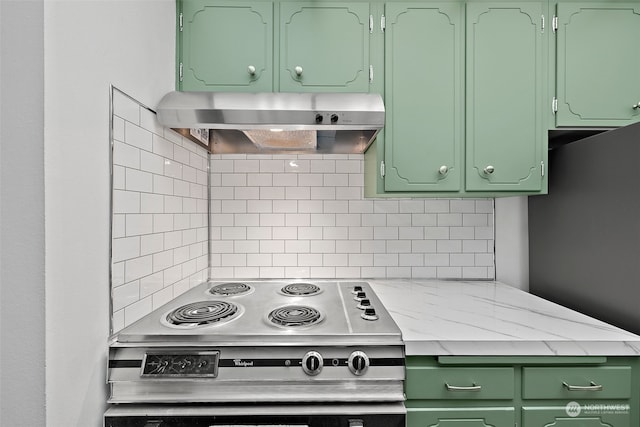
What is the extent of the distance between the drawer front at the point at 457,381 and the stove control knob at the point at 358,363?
0.52ft

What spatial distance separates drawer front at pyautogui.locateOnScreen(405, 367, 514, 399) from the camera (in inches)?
43.3

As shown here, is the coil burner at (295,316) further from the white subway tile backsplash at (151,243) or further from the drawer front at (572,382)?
the drawer front at (572,382)

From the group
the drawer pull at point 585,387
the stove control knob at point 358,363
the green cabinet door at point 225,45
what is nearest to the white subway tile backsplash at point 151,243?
the green cabinet door at point 225,45

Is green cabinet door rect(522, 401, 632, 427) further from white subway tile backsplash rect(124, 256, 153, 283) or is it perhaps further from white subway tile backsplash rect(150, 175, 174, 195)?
white subway tile backsplash rect(150, 175, 174, 195)

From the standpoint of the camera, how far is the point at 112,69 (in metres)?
1.08

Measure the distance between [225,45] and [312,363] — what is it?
4.75 feet

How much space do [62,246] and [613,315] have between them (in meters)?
1.97

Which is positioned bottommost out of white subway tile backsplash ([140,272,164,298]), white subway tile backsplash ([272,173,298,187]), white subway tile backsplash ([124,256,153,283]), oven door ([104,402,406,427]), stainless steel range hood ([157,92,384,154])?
oven door ([104,402,406,427])

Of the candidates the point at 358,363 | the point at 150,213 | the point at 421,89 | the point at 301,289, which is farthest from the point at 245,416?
the point at 421,89

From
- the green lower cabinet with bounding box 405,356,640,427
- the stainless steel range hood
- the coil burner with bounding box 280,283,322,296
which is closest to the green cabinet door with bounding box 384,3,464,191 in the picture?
the stainless steel range hood

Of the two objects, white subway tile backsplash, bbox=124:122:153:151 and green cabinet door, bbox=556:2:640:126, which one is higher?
green cabinet door, bbox=556:2:640:126

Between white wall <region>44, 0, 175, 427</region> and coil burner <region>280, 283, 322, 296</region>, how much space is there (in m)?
0.81

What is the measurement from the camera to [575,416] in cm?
110

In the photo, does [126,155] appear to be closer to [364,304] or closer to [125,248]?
[125,248]
